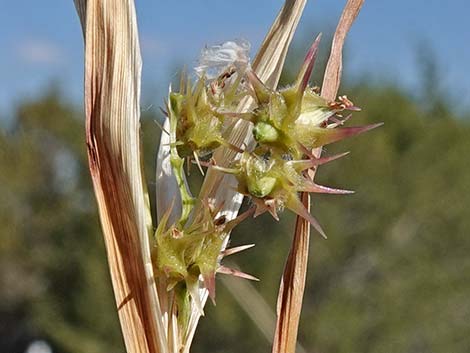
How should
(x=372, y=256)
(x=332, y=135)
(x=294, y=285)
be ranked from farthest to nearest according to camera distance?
(x=372, y=256) < (x=294, y=285) < (x=332, y=135)

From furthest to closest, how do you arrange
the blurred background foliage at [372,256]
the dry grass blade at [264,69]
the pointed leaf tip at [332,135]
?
the blurred background foliage at [372,256]
the dry grass blade at [264,69]
the pointed leaf tip at [332,135]

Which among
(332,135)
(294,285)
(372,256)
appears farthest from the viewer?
(372,256)

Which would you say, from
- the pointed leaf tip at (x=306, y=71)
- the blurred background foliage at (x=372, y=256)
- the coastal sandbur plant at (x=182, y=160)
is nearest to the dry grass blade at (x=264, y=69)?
the coastal sandbur plant at (x=182, y=160)

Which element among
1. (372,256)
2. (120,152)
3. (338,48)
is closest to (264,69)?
(338,48)

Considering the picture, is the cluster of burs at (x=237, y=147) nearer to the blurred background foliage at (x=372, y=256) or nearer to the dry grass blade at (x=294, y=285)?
the dry grass blade at (x=294, y=285)

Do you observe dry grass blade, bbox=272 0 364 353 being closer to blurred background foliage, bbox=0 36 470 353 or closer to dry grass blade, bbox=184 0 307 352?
dry grass blade, bbox=184 0 307 352

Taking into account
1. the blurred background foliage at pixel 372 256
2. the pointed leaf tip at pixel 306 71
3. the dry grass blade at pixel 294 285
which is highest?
the pointed leaf tip at pixel 306 71

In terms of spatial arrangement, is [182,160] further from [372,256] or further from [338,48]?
[372,256]
